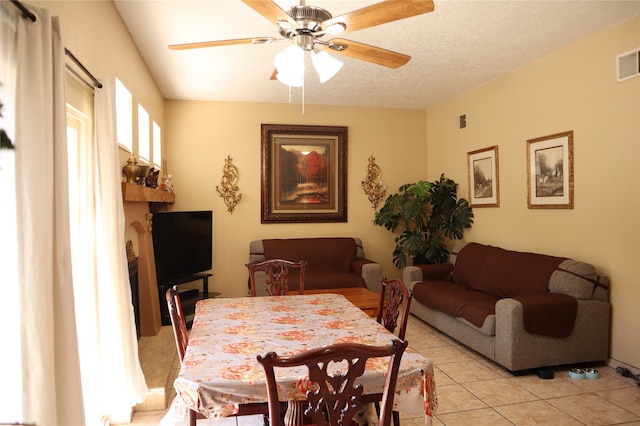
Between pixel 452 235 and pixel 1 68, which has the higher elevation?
pixel 1 68

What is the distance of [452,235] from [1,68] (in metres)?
5.21

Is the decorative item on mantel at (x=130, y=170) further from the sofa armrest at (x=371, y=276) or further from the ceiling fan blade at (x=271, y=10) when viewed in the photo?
the sofa armrest at (x=371, y=276)

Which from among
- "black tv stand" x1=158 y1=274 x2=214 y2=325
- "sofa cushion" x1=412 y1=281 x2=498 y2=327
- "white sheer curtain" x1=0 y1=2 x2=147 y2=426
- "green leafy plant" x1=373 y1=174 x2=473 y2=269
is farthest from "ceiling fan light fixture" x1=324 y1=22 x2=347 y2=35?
"green leafy plant" x1=373 y1=174 x2=473 y2=269

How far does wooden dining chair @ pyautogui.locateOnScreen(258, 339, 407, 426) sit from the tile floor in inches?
60.0

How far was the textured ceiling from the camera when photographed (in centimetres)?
305

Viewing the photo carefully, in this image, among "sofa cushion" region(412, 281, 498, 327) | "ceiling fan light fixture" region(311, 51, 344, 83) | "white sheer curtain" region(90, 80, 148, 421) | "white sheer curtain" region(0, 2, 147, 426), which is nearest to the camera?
"white sheer curtain" region(0, 2, 147, 426)

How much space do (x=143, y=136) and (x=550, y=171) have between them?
3992mm

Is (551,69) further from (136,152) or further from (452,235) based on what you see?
(136,152)

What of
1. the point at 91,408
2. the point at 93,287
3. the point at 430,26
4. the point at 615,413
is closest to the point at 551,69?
the point at 430,26

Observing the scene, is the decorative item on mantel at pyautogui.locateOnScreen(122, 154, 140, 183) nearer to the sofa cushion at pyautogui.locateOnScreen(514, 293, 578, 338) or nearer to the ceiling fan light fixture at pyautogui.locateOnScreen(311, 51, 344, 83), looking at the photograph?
the ceiling fan light fixture at pyautogui.locateOnScreen(311, 51, 344, 83)

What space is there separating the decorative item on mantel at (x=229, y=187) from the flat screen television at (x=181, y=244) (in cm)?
55

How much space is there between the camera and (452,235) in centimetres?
568

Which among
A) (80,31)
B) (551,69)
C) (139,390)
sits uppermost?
(551,69)

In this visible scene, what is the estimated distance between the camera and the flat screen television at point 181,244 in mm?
4312
